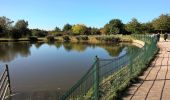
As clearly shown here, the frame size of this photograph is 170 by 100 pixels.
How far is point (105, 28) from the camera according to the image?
119500 millimetres

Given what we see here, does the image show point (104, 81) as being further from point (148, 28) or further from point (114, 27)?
point (114, 27)

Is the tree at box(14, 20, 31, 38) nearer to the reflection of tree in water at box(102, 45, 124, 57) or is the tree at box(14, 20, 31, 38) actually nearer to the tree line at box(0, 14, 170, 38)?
the tree line at box(0, 14, 170, 38)

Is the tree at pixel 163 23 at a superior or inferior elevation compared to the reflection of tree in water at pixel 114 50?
superior

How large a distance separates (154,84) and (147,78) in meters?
1.24

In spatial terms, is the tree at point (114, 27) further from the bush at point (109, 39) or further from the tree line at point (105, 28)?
the bush at point (109, 39)

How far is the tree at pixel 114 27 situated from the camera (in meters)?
111

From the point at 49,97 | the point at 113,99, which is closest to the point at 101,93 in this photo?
the point at 113,99

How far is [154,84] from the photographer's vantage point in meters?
10.9

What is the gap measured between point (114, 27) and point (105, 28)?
716cm

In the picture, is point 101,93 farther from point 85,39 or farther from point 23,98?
point 85,39

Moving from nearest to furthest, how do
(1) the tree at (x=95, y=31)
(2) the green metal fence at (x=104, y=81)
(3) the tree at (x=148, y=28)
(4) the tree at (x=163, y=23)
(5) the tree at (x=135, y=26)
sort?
1. (2) the green metal fence at (x=104, y=81)
2. (4) the tree at (x=163, y=23)
3. (5) the tree at (x=135, y=26)
4. (3) the tree at (x=148, y=28)
5. (1) the tree at (x=95, y=31)

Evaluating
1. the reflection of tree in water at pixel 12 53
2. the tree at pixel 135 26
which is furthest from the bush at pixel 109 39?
the reflection of tree in water at pixel 12 53

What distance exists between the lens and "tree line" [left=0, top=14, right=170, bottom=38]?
8777 cm

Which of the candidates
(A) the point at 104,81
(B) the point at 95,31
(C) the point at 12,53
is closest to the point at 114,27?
(B) the point at 95,31
